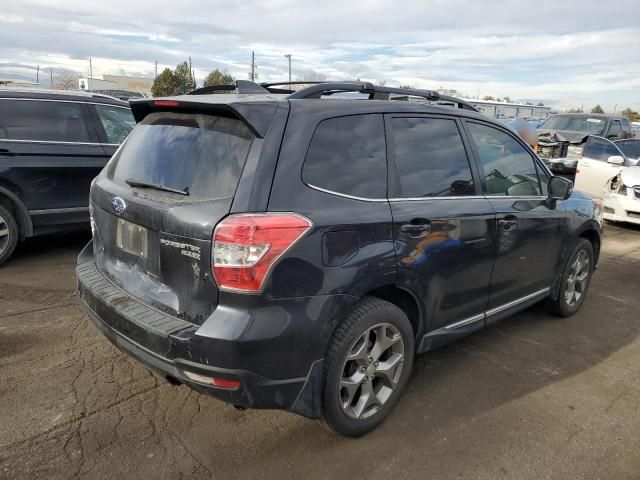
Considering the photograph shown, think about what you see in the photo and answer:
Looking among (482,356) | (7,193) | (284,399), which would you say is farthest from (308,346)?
(7,193)

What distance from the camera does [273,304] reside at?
89.5 inches

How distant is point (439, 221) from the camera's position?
2.98m

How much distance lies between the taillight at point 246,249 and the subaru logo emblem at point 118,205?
777mm

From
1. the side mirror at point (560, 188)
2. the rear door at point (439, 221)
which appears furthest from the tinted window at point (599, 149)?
the rear door at point (439, 221)

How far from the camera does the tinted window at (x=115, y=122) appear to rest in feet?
19.6

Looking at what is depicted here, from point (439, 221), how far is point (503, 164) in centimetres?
105

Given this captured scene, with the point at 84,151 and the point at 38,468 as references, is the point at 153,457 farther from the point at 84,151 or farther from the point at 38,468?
the point at 84,151

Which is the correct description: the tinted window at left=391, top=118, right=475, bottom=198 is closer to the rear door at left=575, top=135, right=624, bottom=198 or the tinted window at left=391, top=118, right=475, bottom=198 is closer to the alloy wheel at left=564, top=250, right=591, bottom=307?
the alloy wheel at left=564, top=250, right=591, bottom=307

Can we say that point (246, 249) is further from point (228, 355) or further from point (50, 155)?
point (50, 155)

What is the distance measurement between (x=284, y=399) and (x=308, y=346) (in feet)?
0.90

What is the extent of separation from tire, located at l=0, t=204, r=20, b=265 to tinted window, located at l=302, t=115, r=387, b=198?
4129 millimetres

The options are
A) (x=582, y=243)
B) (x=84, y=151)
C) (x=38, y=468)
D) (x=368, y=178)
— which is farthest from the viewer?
(x=84, y=151)

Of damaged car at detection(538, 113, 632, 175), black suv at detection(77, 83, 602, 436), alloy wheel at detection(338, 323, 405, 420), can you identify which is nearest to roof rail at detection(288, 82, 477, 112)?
black suv at detection(77, 83, 602, 436)

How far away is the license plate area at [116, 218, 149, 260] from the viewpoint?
264 centimetres
